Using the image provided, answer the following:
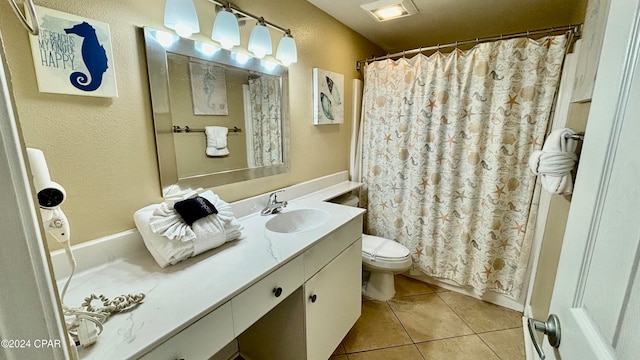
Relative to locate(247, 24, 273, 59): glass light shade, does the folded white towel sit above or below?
below

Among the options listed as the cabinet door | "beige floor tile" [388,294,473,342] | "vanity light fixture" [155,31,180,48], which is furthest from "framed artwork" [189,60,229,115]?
"beige floor tile" [388,294,473,342]

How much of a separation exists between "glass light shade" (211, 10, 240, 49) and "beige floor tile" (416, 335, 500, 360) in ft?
6.77

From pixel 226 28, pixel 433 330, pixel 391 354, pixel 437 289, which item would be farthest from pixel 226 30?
pixel 437 289

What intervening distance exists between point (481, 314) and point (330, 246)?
1.44 metres

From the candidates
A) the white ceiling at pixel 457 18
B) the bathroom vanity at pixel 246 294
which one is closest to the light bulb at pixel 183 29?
the bathroom vanity at pixel 246 294

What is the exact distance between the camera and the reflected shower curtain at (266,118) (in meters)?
1.58

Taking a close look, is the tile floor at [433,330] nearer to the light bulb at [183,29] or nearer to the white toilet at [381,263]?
the white toilet at [381,263]

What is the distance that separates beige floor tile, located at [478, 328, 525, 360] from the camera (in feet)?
5.25

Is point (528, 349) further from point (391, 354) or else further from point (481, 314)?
point (391, 354)

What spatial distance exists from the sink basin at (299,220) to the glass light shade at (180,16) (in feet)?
3.32

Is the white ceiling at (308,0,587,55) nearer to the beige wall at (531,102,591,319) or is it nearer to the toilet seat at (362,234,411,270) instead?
the beige wall at (531,102,591,319)

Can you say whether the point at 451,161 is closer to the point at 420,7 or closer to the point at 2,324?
the point at 420,7

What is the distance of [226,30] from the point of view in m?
1.27

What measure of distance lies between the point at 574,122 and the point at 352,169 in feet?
5.17
